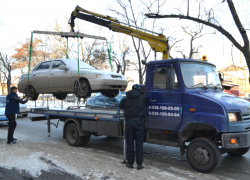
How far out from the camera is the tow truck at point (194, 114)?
15.3 feet

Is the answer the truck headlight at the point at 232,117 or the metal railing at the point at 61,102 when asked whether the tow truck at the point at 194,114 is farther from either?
the metal railing at the point at 61,102

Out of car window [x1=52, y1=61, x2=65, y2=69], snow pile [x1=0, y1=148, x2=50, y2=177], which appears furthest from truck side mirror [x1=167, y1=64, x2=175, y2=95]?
car window [x1=52, y1=61, x2=65, y2=69]

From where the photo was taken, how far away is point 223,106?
182 inches

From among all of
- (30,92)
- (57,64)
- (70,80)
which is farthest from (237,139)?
(30,92)

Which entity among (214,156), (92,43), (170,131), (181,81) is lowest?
(214,156)

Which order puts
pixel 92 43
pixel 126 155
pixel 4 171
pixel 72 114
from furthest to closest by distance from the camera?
pixel 92 43
pixel 72 114
pixel 126 155
pixel 4 171

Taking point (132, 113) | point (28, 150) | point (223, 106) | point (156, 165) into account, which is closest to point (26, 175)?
point (28, 150)

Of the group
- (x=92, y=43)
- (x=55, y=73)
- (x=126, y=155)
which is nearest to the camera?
(x=126, y=155)

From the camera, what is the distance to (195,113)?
16.2 feet

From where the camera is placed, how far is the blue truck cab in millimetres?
4656

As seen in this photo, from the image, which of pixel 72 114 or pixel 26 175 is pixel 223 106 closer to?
pixel 26 175

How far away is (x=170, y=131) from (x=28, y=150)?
390cm

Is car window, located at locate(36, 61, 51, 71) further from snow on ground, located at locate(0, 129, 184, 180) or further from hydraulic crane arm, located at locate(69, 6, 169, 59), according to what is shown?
snow on ground, located at locate(0, 129, 184, 180)

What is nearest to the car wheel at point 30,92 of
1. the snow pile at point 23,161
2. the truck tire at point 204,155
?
the snow pile at point 23,161
